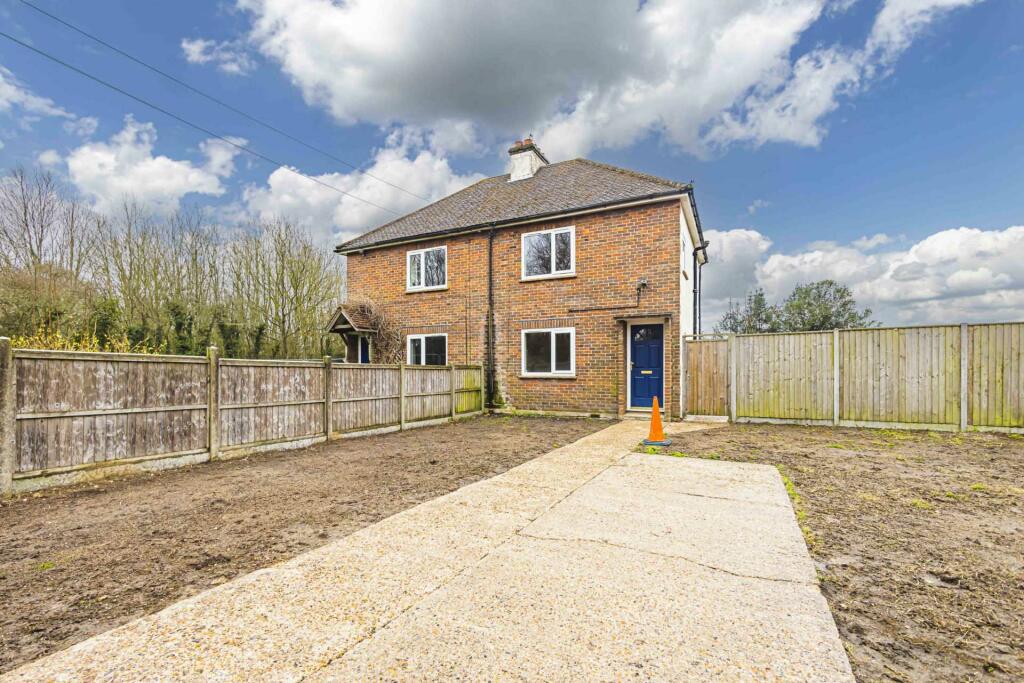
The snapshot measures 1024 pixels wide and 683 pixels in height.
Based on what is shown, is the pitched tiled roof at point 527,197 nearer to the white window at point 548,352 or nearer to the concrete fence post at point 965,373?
the white window at point 548,352

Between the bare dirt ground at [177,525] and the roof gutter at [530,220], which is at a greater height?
the roof gutter at [530,220]

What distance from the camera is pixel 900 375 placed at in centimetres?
980

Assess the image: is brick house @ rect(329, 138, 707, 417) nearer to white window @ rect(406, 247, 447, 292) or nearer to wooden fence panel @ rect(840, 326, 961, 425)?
white window @ rect(406, 247, 447, 292)

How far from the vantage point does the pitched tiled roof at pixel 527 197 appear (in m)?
12.8

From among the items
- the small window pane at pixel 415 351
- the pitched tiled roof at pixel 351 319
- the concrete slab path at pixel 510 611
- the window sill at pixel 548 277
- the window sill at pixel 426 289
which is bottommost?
the concrete slab path at pixel 510 611

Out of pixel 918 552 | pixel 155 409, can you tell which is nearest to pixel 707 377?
pixel 918 552

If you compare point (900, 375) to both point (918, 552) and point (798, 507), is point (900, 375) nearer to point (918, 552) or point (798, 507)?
point (798, 507)

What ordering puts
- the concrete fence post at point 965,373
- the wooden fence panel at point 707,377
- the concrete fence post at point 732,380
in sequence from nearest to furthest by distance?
the concrete fence post at point 965,373, the concrete fence post at point 732,380, the wooden fence panel at point 707,377

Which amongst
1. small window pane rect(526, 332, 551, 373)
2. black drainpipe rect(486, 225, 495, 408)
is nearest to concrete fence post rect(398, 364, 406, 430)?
black drainpipe rect(486, 225, 495, 408)

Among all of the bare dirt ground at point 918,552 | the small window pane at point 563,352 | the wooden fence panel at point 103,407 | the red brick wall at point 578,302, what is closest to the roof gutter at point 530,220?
the red brick wall at point 578,302

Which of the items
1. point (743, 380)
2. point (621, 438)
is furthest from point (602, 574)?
point (743, 380)

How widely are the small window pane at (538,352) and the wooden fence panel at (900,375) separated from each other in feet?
22.9

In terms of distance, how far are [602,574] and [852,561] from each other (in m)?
1.84

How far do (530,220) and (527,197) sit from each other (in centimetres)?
162
